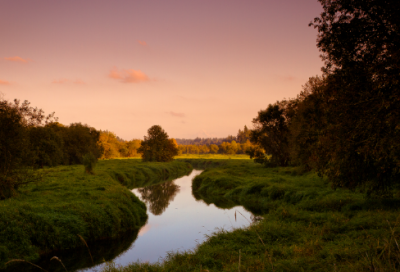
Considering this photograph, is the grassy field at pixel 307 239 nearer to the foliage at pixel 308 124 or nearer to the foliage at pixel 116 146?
the foliage at pixel 308 124

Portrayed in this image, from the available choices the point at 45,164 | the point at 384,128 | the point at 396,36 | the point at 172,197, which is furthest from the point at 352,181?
the point at 45,164

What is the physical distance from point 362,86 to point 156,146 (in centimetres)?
6924

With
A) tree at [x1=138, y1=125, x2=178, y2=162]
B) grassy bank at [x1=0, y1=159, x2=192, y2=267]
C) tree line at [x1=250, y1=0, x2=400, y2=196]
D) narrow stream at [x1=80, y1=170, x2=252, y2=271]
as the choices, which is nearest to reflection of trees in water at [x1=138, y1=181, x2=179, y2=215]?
narrow stream at [x1=80, y1=170, x2=252, y2=271]

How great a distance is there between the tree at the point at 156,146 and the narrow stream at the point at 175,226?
155ft

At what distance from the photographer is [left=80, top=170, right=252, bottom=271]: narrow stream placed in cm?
1419

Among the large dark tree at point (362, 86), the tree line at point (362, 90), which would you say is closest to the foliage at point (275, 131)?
the tree line at point (362, 90)

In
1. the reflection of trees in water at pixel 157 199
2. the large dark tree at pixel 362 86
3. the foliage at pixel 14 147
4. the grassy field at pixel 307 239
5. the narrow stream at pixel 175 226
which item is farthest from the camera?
the reflection of trees in water at pixel 157 199

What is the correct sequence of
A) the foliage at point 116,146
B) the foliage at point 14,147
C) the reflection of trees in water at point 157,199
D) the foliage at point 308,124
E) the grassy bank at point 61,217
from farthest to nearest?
the foliage at point 116,146 < the reflection of trees in water at point 157,199 < the foliage at point 308,124 < the foliage at point 14,147 < the grassy bank at point 61,217

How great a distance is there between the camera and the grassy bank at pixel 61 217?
11672 mm

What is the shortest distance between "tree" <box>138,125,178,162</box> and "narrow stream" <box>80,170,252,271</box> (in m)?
47.3

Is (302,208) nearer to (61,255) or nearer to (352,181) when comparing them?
(352,181)

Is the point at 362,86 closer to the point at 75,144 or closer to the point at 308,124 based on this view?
the point at 308,124

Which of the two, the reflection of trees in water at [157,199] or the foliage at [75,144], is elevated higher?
the foliage at [75,144]

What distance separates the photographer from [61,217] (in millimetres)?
14273
